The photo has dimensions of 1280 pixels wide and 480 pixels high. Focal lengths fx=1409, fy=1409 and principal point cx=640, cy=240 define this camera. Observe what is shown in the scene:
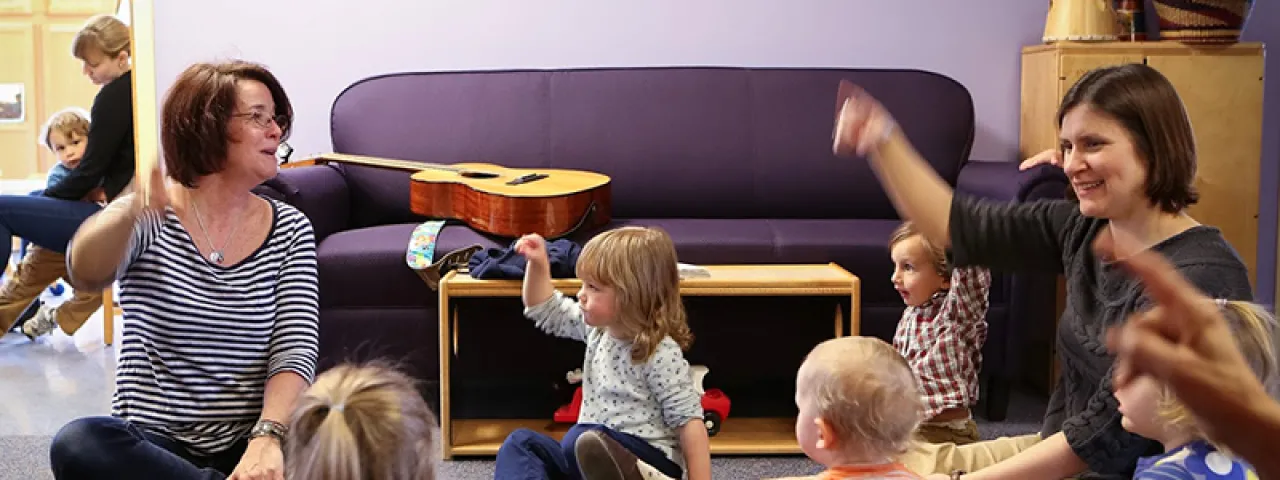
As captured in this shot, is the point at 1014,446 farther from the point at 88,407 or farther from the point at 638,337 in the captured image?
the point at 88,407

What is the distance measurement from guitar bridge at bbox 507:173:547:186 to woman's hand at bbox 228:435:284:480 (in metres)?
1.78

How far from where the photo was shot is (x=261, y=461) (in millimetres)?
1900

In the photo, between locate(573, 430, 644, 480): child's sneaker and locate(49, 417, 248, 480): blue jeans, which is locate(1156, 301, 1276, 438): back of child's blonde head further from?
locate(49, 417, 248, 480): blue jeans

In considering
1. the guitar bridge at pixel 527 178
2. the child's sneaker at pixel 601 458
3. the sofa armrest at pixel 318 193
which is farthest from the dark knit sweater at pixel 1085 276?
the sofa armrest at pixel 318 193

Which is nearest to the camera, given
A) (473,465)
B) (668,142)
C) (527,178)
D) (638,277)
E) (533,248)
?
(638,277)

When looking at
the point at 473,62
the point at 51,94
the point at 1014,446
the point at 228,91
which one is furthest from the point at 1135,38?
the point at 51,94

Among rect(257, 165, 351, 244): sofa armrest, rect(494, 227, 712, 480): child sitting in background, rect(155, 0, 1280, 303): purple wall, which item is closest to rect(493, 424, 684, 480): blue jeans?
rect(494, 227, 712, 480): child sitting in background

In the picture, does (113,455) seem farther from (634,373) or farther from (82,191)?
(82,191)

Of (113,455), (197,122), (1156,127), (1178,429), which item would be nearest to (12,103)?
(197,122)

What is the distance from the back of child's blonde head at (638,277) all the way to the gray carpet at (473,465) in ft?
1.99

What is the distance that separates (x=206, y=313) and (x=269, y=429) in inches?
7.6

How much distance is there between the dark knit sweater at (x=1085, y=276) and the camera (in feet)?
5.53

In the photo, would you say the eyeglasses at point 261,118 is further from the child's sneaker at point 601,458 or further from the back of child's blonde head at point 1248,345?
the back of child's blonde head at point 1248,345

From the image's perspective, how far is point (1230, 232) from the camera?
3852 millimetres
